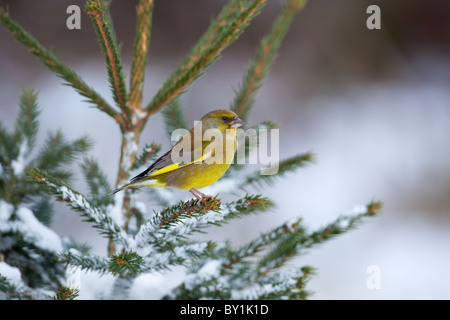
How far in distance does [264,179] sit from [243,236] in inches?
61.8

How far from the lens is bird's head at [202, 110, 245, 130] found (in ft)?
Result: 3.88

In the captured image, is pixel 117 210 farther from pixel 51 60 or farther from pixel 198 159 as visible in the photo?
pixel 51 60

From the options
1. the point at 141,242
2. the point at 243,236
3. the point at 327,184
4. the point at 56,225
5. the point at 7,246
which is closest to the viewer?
the point at 141,242

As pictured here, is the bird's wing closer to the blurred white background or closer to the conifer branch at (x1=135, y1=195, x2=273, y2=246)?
the conifer branch at (x1=135, y1=195, x2=273, y2=246)

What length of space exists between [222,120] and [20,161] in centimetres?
55

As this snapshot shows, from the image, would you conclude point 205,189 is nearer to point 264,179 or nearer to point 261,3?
point 264,179

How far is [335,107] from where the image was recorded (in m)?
3.34

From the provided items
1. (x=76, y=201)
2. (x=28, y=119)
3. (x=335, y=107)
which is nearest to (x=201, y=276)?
(x=76, y=201)

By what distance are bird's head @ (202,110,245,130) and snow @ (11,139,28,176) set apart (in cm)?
49

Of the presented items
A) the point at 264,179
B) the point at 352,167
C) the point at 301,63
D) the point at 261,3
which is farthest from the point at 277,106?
the point at 261,3

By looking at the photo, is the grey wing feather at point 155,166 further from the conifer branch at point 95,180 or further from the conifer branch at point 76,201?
the conifer branch at point 95,180

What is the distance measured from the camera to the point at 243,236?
107 inches

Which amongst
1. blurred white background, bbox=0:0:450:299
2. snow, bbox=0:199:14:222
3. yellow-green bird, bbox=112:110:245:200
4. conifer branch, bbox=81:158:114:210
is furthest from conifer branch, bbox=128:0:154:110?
blurred white background, bbox=0:0:450:299

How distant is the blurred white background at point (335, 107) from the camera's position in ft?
9.01
